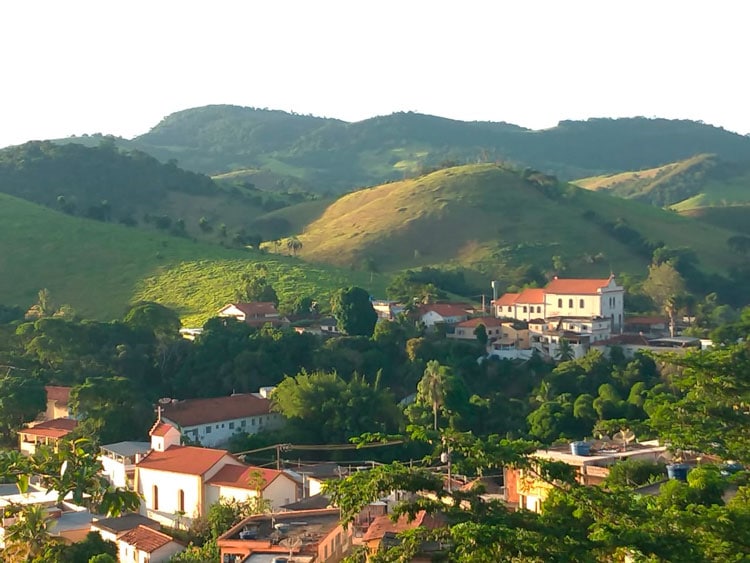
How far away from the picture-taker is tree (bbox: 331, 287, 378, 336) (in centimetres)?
6606

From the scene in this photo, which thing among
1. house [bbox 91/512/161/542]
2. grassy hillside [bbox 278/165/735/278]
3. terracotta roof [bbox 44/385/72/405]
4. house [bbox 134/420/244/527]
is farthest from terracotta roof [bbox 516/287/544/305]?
house [bbox 91/512/161/542]

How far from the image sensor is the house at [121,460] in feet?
142

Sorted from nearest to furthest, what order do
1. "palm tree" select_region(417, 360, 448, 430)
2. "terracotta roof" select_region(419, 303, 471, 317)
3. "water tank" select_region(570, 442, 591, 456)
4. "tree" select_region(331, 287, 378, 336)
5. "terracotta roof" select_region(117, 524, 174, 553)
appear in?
"water tank" select_region(570, 442, 591, 456) → "terracotta roof" select_region(117, 524, 174, 553) → "palm tree" select_region(417, 360, 448, 430) → "tree" select_region(331, 287, 378, 336) → "terracotta roof" select_region(419, 303, 471, 317)

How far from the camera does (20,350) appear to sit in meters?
62.8

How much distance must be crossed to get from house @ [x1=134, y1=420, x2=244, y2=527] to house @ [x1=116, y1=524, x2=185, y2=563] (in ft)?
17.1

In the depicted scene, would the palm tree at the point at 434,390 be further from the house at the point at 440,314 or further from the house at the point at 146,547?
the house at the point at 146,547

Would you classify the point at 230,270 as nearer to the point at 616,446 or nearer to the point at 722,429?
the point at 616,446

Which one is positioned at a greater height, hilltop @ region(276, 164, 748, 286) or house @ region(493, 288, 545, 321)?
hilltop @ region(276, 164, 748, 286)

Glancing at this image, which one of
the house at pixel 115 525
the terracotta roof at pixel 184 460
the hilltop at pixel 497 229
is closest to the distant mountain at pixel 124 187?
the hilltop at pixel 497 229

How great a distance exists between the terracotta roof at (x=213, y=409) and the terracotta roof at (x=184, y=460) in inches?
311

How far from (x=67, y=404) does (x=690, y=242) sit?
254ft

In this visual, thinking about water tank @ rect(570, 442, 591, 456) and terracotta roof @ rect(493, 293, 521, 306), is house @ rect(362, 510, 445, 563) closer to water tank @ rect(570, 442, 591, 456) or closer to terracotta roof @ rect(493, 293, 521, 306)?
water tank @ rect(570, 442, 591, 456)

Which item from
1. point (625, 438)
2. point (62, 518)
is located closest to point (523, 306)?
point (625, 438)

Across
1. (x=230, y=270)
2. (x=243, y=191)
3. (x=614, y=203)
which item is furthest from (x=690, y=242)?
(x=243, y=191)
